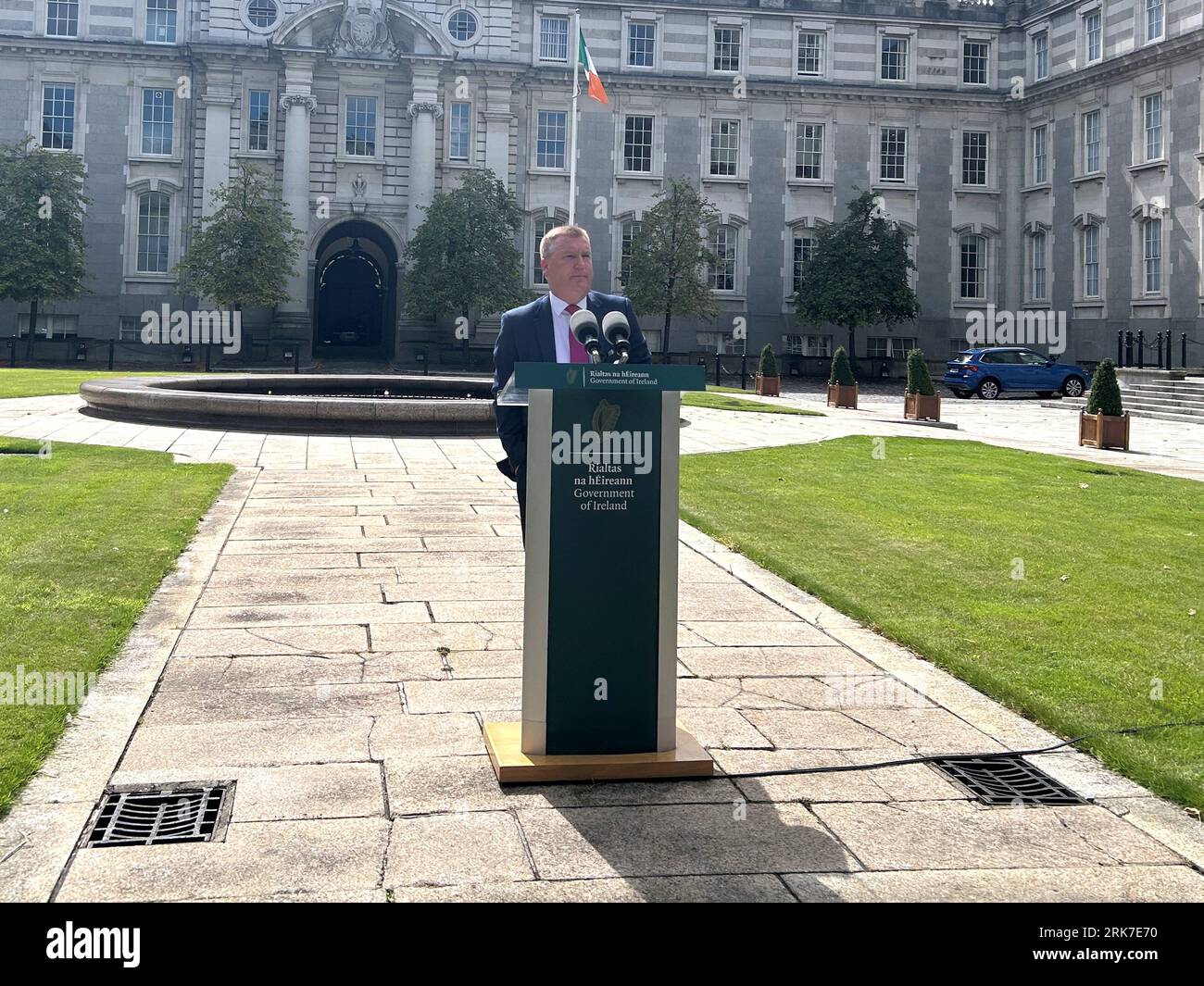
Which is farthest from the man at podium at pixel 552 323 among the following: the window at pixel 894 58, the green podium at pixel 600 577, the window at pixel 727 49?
the window at pixel 894 58

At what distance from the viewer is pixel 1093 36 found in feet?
161

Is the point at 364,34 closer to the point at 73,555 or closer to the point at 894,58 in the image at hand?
the point at 894,58

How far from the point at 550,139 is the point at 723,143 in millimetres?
7386

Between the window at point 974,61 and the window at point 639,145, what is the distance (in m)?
14.2

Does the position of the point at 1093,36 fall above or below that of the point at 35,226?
above

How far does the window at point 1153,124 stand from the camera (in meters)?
44.8

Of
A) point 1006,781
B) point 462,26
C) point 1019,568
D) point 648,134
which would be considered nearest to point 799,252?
point 648,134

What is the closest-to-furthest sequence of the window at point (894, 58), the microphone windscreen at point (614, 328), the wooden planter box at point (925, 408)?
the microphone windscreen at point (614, 328) → the wooden planter box at point (925, 408) → the window at point (894, 58)

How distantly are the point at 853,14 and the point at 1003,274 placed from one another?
12910mm

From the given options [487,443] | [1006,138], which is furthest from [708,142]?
[487,443]

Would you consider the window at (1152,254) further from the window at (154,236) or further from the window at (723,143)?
the window at (154,236)

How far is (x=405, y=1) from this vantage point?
50.0 metres

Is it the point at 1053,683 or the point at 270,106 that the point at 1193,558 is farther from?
the point at 270,106

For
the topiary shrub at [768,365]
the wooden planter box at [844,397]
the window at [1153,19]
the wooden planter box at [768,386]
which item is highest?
the window at [1153,19]
